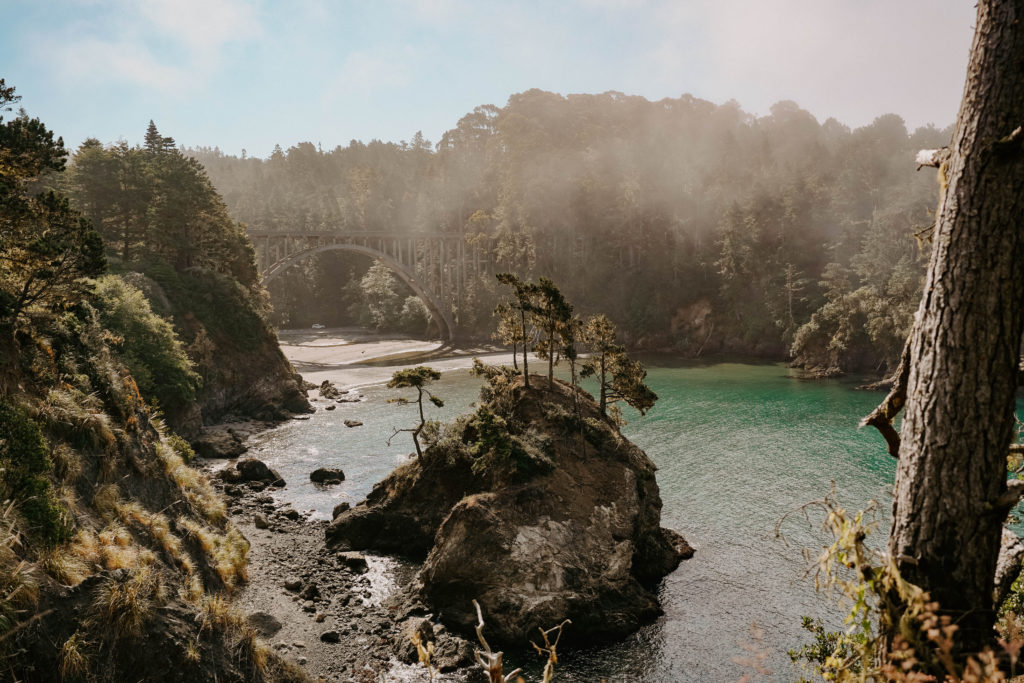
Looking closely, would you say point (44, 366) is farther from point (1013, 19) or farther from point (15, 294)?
point (1013, 19)

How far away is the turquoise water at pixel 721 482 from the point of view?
16719 mm

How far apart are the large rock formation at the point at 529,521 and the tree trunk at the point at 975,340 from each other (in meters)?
15.0

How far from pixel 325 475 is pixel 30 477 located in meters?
19.0

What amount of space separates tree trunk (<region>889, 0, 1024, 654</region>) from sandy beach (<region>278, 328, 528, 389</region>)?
49.1 metres

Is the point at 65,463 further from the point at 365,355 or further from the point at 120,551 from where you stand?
the point at 365,355

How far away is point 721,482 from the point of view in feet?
95.2

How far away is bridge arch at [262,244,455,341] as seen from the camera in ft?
220

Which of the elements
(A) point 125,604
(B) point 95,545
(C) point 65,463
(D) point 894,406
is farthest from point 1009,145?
(C) point 65,463

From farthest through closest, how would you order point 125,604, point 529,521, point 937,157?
point 529,521
point 125,604
point 937,157

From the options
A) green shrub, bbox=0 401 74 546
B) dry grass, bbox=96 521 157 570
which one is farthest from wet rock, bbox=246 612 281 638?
green shrub, bbox=0 401 74 546

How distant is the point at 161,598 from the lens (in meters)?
11.5

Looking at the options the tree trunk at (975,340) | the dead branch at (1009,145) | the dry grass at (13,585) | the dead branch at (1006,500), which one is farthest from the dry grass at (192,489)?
the dead branch at (1009,145)

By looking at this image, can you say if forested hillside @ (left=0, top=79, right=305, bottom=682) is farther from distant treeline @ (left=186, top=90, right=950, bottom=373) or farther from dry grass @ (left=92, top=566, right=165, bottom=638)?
distant treeline @ (left=186, top=90, right=950, bottom=373)

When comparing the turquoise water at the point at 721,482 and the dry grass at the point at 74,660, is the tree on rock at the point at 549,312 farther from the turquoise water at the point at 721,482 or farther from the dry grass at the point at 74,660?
the dry grass at the point at 74,660
